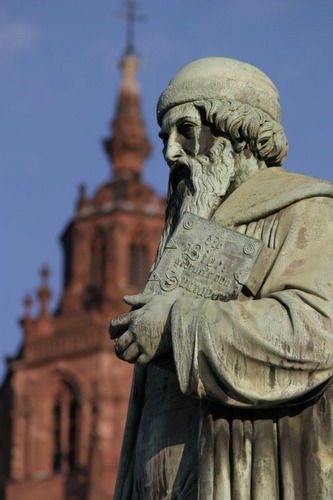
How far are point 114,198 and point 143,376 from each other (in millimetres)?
76022

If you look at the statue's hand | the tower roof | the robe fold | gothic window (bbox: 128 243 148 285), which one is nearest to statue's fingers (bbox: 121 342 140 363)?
the statue's hand

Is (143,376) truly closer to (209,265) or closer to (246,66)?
(209,265)

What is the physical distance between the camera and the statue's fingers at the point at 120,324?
20.5 feet

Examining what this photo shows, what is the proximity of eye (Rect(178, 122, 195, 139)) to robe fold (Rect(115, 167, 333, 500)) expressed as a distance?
67 cm

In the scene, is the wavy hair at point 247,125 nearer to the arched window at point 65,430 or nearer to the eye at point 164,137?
the eye at point 164,137

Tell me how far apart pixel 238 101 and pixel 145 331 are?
3.06 ft

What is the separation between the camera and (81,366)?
7762 cm

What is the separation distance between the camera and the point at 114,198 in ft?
271

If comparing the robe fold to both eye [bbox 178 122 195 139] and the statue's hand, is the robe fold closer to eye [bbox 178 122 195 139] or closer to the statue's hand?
the statue's hand

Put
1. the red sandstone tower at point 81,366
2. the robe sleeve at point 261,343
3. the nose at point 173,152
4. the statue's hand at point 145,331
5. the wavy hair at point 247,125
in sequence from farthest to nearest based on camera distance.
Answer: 1. the red sandstone tower at point 81,366
2. the nose at point 173,152
3. the wavy hair at point 247,125
4. the statue's hand at point 145,331
5. the robe sleeve at point 261,343

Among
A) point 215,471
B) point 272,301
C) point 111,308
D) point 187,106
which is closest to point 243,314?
point 272,301

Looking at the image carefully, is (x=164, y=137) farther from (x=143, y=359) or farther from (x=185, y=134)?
(x=143, y=359)

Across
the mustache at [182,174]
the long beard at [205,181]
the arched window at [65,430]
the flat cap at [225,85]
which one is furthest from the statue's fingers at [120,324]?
the arched window at [65,430]

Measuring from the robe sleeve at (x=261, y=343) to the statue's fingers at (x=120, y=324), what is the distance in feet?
0.58
